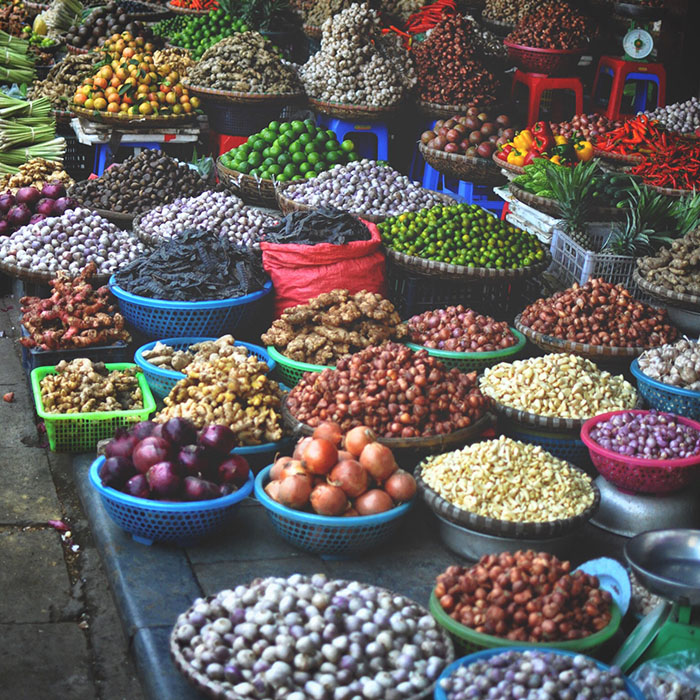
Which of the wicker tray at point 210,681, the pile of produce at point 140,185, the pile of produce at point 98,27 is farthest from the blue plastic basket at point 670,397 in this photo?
the pile of produce at point 98,27

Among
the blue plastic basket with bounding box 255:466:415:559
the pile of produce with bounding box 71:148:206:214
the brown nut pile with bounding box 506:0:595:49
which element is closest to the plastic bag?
the blue plastic basket with bounding box 255:466:415:559

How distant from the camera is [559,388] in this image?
12.7 ft

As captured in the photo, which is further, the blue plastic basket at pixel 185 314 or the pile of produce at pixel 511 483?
the blue plastic basket at pixel 185 314

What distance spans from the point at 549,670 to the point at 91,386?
8.31 feet

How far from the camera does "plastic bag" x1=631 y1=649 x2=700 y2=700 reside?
2408mm

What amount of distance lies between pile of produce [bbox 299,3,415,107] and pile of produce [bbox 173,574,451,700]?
16.4ft

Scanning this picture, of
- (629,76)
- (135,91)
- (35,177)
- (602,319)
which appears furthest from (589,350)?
(135,91)

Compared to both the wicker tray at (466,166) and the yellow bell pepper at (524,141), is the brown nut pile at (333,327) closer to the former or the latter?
the yellow bell pepper at (524,141)

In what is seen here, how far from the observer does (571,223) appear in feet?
16.8

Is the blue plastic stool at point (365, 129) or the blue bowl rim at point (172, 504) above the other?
the blue plastic stool at point (365, 129)

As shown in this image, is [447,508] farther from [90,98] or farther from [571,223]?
[90,98]

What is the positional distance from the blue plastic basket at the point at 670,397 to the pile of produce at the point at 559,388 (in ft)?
0.24

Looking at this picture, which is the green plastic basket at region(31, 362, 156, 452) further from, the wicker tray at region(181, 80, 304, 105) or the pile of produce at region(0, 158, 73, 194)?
the wicker tray at region(181, 80, 304, 105)

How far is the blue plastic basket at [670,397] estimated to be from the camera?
3.86m
